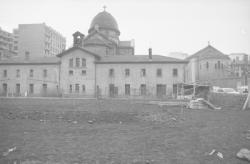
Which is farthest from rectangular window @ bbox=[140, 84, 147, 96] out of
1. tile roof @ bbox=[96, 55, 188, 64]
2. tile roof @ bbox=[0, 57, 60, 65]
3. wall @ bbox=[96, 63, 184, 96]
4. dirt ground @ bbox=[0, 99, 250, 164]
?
dirt ground @ bbox=[0, 99, 250, 164]

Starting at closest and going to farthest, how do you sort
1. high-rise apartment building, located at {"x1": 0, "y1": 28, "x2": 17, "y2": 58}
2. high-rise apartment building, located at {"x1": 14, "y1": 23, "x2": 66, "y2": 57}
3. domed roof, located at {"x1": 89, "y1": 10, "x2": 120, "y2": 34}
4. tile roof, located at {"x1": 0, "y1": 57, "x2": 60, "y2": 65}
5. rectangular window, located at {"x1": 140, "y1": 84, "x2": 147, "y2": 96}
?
rectangular window, located at {"x1": 140, "y1": 84, "x2": 147, "y2": 96} → tile roof, located at {"x1": 0, "y1": 57, "x2": 60, "y2": 65} → domed roof, located at {"x1": 89, "y1": 10, "x2": 120, "y2": 34} → high-rise apartment building, located at {"x1": 14, "y1": 23, "x2": 66, "y2": 57} → high-rise apartment building, located at {"x1": 0, "y1": 28, "x2": 17, "y2": 58}

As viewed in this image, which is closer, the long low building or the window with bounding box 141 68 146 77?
the long low building

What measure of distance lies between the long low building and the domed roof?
361 inches

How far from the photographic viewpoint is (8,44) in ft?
263

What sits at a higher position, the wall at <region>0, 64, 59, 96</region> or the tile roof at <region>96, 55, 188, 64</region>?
the tile roof at <region>96, 55, 188, 64</region>

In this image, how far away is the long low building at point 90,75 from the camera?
36281 millimetres

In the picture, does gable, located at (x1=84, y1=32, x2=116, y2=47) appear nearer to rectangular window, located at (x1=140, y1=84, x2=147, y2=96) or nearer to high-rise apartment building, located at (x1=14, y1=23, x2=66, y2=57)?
rectangular window, located at (x1=140, y1=84, x2=147, y2=96)

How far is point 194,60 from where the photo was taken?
5334 centimetres

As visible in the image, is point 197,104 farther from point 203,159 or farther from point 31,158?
point 31,158

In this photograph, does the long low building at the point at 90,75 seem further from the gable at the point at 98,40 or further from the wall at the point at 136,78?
the gable at the point at 98,40

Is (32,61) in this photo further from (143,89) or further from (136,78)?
(143,89)

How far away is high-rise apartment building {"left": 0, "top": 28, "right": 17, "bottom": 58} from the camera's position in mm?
74387

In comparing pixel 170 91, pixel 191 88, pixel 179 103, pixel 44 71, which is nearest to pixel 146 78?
pixel 170 91

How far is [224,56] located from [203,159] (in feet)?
161
